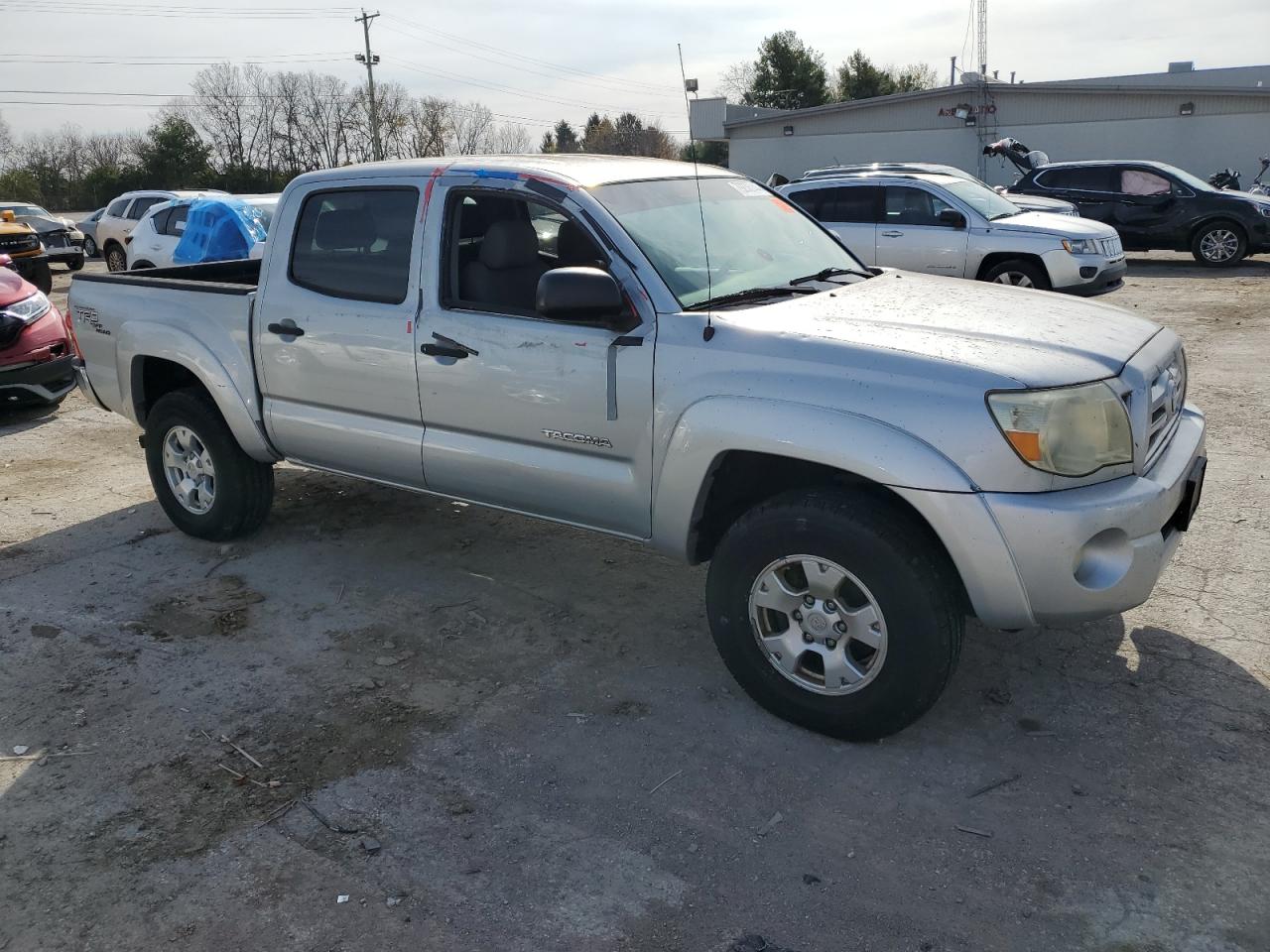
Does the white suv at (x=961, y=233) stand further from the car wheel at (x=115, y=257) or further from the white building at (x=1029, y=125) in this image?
the white building at (x=1029, y=125)

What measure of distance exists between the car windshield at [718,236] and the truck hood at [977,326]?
26cm

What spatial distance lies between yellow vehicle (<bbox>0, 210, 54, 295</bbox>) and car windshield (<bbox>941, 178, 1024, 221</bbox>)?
14013 millimetres

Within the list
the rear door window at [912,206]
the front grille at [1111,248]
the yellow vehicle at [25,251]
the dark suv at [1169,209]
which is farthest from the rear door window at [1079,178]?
the yellow vehicle at [25,251]

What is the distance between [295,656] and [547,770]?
57.0 inches

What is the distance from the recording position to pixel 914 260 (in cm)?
1234

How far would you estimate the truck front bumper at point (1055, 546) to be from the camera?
3.12 m

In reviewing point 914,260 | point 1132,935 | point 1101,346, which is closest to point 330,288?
point 1101,346

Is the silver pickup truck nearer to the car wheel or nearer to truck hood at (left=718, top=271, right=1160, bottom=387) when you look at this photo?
truck hood at (left=718, top=271, right=1160, bottom=387)

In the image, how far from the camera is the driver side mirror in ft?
12.0

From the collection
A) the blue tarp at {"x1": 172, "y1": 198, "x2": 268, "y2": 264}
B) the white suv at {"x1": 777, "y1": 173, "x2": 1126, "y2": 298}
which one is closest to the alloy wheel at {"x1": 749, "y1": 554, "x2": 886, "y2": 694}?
the white suv at {"x1": 777, "y1": 173, "x2": 1126, "y2": 298}

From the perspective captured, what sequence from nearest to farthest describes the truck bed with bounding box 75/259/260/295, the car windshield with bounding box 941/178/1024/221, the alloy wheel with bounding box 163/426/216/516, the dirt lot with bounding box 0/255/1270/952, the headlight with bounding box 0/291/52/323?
1. the dirt lot with bounding box 0/255/1270/952
2. the alloy wheel with bounding box 163/426/216/516
3. the truck bed with bounding box 75/259/260/295
4. the headlight with bounding box 0/291/52/323
5. the car windshield with bounding box 941/178/1024/221

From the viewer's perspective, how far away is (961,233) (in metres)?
12.0

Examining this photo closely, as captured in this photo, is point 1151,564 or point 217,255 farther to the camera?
point 217,255

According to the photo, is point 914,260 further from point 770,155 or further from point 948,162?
point 770,155
